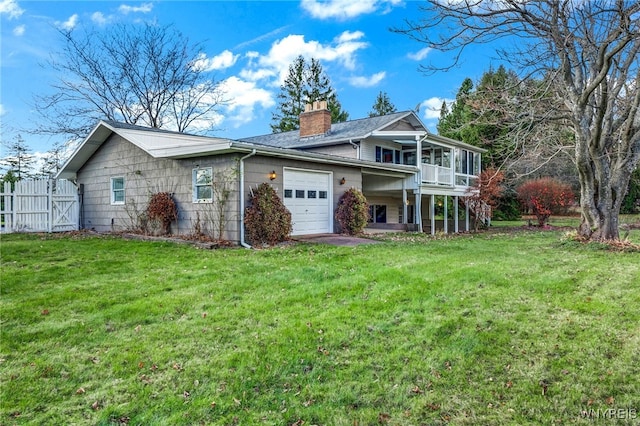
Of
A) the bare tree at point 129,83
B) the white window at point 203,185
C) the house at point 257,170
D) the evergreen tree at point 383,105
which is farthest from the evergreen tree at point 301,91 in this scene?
the white window at point 203,185

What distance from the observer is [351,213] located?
13.5 m

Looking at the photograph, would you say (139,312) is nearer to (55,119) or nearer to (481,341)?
(481,341)

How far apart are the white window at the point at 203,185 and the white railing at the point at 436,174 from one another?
9.81m

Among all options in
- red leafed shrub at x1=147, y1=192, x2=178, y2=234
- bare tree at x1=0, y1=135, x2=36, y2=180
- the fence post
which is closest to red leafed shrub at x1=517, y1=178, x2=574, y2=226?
red leafed shrub at x1=147, y1=192, x2=178, y2=234

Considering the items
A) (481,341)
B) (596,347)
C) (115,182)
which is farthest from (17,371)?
(115,182)

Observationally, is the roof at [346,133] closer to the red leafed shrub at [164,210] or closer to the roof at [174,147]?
the roof at [174,147]

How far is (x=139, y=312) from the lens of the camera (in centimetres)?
486

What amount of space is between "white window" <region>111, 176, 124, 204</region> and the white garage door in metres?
6.42

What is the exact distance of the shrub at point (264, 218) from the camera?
10.5 metres

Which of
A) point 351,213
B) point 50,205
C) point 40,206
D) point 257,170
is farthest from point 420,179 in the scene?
point 40,206

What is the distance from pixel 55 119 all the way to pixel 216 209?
57.5 ft

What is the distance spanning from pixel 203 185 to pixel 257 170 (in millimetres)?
1686

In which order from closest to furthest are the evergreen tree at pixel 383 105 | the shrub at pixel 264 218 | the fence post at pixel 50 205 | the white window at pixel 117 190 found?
the shrub at pixel 264 218, the white window at pixel 117 190, the fence post at pixel 50 205, the evergreen tree at pixel 383 105

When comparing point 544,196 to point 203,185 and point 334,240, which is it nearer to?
point 334,240
